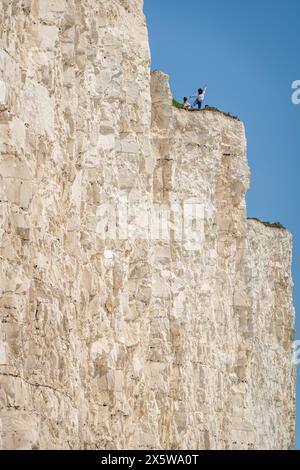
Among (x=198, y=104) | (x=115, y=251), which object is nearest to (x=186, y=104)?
(x=198, y=104)

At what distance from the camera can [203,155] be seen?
155 ft

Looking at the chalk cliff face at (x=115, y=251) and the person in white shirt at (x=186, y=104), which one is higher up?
the person in white shirt at (x=186, y=104)

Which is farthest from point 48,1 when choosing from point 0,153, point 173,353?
point 173,353

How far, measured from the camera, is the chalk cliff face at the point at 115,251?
26.9 meters

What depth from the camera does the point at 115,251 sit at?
114ft

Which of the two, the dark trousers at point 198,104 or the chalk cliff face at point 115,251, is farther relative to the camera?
the dark trousers at point 198,104

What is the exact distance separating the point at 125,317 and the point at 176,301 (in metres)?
6.57

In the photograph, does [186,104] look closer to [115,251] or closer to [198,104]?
[198,104]

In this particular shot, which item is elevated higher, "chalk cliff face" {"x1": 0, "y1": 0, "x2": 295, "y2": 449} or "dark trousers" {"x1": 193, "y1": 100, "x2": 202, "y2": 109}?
"dark trousers" {"x1": 193, "y1": 100, "x2": 202, "y2": 109}

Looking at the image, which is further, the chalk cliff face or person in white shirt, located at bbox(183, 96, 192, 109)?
person in white shirt, located at bbox(183, 96, 192, 109)

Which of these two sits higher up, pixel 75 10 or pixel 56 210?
pixel 75 10

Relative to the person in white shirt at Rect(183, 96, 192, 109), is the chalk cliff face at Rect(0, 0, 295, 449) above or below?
below

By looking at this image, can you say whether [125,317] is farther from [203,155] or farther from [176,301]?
[203,155]

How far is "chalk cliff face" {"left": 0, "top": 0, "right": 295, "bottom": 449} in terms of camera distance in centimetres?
2686
